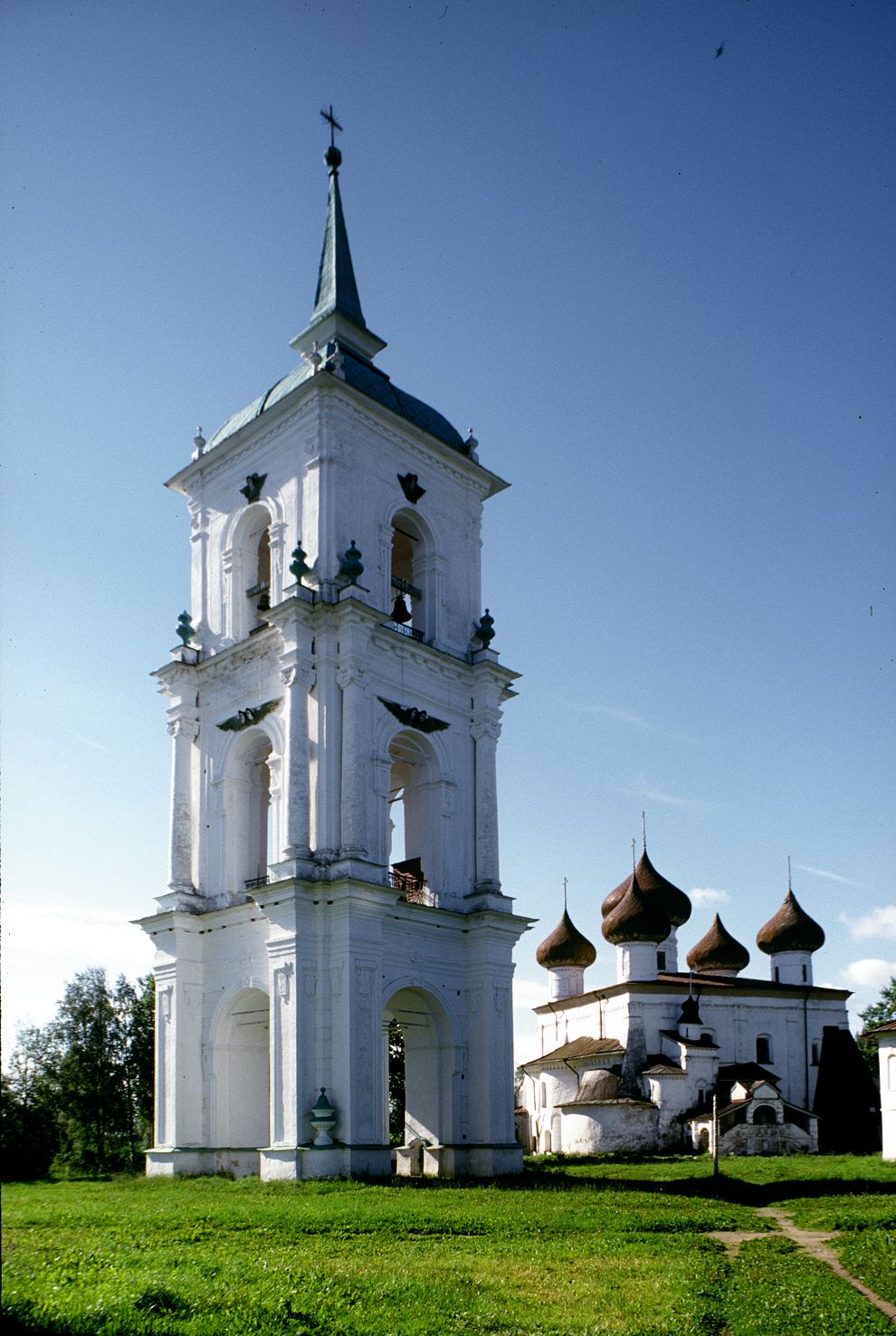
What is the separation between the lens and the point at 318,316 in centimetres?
2911

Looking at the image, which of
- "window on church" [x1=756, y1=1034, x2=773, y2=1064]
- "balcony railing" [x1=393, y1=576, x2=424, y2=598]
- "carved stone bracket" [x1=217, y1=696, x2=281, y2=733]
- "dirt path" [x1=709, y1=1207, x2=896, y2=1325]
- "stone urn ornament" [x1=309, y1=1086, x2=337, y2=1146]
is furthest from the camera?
"window on church" [x1=756, y1=1034, x2=773, y2=1064]

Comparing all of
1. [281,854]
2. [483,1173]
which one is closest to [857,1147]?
[483,1173]

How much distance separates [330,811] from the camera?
23.0 m

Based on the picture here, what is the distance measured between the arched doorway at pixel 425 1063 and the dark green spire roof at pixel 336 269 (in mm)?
15958

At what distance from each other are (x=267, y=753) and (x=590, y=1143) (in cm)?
1907

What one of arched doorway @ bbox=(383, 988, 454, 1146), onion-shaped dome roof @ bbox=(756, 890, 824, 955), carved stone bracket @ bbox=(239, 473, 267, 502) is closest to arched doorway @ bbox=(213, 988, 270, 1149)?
arched doorway @ bbox=(383, 988, 454, 1146)

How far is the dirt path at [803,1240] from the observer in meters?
11.9

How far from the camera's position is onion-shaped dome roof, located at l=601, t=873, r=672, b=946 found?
4166 centimetres

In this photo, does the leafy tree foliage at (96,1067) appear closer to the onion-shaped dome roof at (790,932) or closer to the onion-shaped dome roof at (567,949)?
the onion-shaped dome roof at (567,949)

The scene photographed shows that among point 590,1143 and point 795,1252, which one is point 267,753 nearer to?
point 795,1252

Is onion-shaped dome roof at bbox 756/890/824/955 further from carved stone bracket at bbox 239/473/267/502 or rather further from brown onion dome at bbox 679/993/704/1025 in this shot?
carved stone bracket at bbox 239/473/267/502

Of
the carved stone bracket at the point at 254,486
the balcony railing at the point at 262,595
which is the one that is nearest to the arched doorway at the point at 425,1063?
the balcony railing at the point at 262,595

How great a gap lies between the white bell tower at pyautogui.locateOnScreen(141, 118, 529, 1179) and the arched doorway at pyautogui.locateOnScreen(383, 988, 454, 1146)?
0.05 meters

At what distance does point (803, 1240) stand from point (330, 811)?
11.3m
